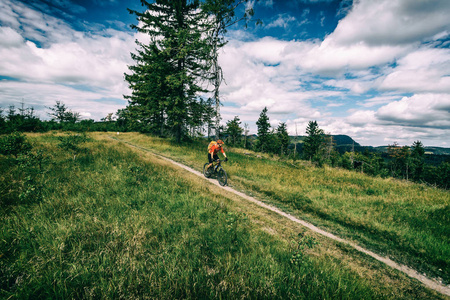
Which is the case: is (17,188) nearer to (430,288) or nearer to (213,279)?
(213,279)

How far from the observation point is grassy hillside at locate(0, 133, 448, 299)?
84.7 inches

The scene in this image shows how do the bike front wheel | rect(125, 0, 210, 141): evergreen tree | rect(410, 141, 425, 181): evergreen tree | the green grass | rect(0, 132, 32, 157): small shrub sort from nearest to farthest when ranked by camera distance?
1. the green grass
2. rect(0, 132, 32, 157): small shrub
3. the bike front wheel
4. rect(125, 0, 210, 141): evergreen tree
5. rect(410, 141, 425, 181): evergreen tree

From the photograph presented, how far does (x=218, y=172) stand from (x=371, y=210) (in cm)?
720

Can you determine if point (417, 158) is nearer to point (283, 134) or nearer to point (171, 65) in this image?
point (283, 134)

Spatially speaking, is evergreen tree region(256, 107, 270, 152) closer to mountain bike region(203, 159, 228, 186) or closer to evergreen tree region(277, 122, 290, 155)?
evergreen tree region(277, 122, 290, 155)

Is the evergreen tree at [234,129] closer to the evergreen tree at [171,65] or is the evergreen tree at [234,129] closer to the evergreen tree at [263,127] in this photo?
→ the evergreen tree at [263,127]

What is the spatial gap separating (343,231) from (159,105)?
1732 centimetres

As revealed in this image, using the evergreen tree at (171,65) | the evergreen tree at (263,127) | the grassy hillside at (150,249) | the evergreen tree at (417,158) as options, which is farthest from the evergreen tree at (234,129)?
the evergreen tree at (417,158)

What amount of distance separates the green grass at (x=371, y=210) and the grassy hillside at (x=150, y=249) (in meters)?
0.22

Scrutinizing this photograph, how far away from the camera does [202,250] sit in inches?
120

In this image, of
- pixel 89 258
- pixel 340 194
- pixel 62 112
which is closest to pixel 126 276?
pixel 89 258

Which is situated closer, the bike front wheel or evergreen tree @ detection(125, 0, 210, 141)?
the bike front wheel

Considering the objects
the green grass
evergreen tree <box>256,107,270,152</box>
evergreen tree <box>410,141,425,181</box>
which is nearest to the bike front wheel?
the green grass

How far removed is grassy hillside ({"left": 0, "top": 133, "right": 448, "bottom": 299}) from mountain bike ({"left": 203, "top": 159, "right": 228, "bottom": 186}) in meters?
3.13
